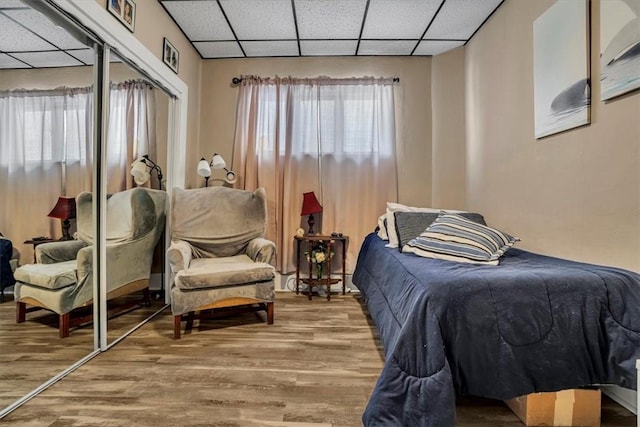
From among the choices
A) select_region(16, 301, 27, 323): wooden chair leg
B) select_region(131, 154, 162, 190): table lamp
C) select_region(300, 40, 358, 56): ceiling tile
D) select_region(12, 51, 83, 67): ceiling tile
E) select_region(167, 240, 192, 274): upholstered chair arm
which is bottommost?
select_region(16, 301, 27, 323): wooden chair leg

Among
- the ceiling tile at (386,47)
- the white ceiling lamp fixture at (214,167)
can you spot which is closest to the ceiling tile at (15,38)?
the white ceiling lamp fixture at (214,167)

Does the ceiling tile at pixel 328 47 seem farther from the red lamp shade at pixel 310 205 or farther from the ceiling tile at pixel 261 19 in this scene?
the red lamp shade at pixel 310 205

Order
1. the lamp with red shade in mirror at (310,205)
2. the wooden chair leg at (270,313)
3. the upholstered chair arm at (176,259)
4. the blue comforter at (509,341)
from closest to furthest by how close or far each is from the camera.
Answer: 1. the blue comforter at (509,341)
2. the upholstered chair arm at (176,259)
3. the wooden chair leg at (270,313)
4. the lamp with red shade in mirror at (310,205)

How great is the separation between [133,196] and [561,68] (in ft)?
9.63

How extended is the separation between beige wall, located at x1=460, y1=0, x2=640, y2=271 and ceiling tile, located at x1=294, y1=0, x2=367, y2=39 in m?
1.16

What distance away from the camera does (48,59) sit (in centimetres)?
172

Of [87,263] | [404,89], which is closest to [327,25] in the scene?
[404,89]

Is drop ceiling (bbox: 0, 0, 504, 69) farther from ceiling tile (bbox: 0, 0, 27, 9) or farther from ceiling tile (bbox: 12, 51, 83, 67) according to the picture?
ceiling tile (bbox: 0, 0, 27, 9)

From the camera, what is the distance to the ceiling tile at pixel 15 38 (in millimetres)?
1459

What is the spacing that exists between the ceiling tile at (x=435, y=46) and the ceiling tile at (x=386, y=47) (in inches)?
3.5

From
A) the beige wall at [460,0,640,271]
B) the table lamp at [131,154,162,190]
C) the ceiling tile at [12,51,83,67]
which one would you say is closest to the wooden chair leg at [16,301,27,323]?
the table lamp at [131,154,162,190]

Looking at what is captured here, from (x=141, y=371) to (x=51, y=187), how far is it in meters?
1.11

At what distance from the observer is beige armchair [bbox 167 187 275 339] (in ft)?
7.58

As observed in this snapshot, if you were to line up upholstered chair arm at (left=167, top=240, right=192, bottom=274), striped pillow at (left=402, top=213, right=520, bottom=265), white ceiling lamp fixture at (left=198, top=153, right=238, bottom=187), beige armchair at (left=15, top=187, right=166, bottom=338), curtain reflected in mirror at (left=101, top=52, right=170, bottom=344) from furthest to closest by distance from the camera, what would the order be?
1. white ceiling lamp fixture at (left=198, top=153, right=238, bottom=187)
2. upholstered chair arm at (left=167, top=240, right=192, bottom=274)
3. curtain reflected in mirror at (left=101, top=52, right=170, bottom=344)
4. striped pillow at (left=402, top=213, right=520, bottom=265)
5. beige armchair at (left=15, top=187, right=166, bottom=338)
